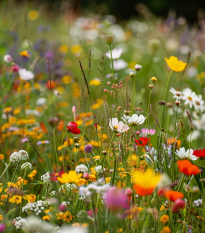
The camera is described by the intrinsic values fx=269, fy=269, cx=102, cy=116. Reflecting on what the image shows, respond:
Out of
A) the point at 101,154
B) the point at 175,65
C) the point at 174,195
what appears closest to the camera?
the point at 174,195

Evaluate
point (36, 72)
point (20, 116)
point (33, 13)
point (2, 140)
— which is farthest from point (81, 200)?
point (33, 13)

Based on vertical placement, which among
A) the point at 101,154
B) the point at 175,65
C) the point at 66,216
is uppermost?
the point at 175,65

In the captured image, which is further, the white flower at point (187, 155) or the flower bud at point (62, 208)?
the white flower at point (187, 155)

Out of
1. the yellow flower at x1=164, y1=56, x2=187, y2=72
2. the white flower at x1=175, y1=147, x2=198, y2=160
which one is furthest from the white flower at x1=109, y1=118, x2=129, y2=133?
the yellow flower at x1=164, y1=56, x2=187, y2=72

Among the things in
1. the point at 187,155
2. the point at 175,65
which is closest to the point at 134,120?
the point at 187,155

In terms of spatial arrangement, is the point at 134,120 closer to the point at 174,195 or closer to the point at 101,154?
the point at 101,154

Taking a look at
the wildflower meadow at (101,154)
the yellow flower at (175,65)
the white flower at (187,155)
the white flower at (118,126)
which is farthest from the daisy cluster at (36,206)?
the yellow flower at (175,65)

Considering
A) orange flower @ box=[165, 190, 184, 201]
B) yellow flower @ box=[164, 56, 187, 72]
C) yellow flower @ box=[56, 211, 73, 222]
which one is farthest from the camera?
yellow flower @ box=[164, 56, 187, 72]

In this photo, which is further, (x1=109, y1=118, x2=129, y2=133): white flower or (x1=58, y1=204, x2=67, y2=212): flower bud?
(x1=109, y1=118, x2=129, y2=133): white flower

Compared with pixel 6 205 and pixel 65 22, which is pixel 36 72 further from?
pixel 65 22

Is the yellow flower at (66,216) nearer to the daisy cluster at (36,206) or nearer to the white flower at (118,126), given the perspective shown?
the daisy cluster at (36,206)

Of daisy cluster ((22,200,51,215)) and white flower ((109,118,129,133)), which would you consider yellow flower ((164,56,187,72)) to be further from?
daisy cluster ((22,200,51,215))

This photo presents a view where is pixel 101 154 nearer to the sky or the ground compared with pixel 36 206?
nearer to the sky

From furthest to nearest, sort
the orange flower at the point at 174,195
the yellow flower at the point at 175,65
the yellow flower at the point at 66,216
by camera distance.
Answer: the yellow flower at the point at 175,65 → the yellow flower at the point at 66,216 → the orange flower at the point at 174,195
